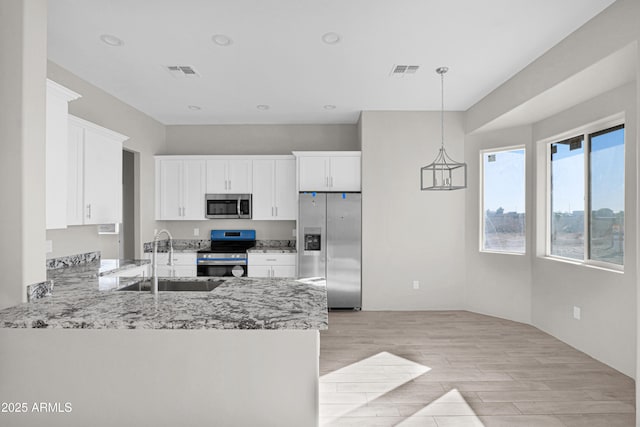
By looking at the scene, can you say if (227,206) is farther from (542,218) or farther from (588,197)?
(588,197)

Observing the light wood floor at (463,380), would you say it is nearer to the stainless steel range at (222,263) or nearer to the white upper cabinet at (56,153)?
the stainless steel range at (222,263)

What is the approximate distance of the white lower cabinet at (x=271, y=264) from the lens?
494 cm

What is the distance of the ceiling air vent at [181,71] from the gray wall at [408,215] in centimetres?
234

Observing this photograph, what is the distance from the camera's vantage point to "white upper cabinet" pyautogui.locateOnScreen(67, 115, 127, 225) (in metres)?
2.93

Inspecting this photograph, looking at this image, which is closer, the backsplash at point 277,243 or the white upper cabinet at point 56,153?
the white upper cabinet at point 56,153

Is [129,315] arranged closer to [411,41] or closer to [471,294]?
[411,41]

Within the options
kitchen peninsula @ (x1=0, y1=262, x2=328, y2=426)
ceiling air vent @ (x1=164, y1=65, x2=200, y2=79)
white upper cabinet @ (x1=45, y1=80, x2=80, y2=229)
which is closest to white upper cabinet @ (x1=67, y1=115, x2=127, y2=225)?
white upper cabinet @ (x1=45, y1=80, x2=80, y2=229)

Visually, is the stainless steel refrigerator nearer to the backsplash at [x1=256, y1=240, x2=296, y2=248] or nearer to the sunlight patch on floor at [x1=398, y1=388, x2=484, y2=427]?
the backsplash at [x1=256, y1=240, x2=296, y2=248]

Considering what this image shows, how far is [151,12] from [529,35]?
289 centimetres

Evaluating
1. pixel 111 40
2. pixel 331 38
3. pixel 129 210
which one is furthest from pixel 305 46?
pixel 129 210

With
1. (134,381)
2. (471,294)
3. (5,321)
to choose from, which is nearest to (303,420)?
(134,381)

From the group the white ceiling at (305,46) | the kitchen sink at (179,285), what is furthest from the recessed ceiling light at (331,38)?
the kitchen sink at (179,285)

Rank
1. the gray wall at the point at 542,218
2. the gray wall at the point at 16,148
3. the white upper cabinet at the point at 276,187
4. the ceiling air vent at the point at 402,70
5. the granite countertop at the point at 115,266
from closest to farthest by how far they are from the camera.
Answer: the gray wall at the point at 16,148, the gray wall at the point at 542,218, the granite countertop at the point at 115,266, the ceiling air vent at the point at 402,70, the white upper cabinet at the point at 276,187

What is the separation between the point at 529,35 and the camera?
2816mm
